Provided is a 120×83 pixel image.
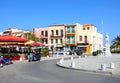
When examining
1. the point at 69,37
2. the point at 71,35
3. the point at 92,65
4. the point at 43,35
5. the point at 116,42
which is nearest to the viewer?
the point at 92,65

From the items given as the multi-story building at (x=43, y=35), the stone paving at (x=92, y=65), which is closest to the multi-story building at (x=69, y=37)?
the multi-story building at (x=43, y=35)

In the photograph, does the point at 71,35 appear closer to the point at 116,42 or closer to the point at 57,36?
the point at 57,36

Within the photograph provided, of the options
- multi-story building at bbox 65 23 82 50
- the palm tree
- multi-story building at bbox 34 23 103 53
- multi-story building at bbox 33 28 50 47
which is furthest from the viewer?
multi-story building at bbox 33 28 50 47

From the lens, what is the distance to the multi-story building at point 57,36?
86.7m

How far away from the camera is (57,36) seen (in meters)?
86.8

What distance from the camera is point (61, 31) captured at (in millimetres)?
87125

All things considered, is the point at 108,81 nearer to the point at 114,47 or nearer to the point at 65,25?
the point at 114,47

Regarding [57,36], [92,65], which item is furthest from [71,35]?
[92,65]

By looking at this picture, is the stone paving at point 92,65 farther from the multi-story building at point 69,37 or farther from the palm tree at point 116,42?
the multi-story building at point 69,37

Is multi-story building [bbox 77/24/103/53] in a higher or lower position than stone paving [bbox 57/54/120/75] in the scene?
higher

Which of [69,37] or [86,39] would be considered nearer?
[86,39]

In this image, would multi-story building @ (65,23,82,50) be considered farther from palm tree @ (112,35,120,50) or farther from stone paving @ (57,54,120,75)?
stone paving @ (57,54,120,75)

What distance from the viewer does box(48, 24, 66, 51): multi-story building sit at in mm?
86688

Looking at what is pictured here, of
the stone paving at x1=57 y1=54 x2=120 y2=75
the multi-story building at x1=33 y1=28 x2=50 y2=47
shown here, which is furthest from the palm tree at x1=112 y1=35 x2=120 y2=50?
the stone paving at x1=57 y1=54 x2=120 y2=75
